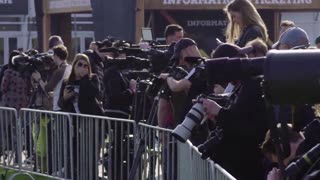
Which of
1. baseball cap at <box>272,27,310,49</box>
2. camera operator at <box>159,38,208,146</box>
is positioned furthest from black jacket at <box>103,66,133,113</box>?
baseball cap at <box>272,27,310,49</box>

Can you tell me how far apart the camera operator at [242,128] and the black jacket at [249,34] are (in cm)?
173

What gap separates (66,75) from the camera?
11.6m

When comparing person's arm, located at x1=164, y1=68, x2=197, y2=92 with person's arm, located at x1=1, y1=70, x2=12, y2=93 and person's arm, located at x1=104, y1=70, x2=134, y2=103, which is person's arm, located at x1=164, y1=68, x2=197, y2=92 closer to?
person's arm, located at x1=104, y1=70, x2=134, y2=103

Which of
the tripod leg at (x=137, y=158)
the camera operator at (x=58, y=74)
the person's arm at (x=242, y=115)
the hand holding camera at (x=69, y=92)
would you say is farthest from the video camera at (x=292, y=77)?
the camera operator at (x=58, y=74)

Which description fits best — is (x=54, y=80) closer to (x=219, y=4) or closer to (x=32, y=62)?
(x=32, y=62)

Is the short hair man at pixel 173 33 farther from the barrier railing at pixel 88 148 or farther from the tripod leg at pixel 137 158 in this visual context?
the tripod leg at pixel 137 158

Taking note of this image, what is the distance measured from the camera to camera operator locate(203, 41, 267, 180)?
536 centimetres

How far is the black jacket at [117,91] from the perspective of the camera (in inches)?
406

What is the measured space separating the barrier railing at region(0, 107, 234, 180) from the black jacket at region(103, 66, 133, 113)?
516 mm

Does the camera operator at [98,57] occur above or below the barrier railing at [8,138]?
above

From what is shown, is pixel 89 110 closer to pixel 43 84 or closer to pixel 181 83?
pixel 43 84

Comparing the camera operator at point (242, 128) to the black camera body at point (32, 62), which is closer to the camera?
the camera operator at point (242, 128)

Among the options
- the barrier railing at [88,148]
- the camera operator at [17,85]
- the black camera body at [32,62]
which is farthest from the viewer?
the camera operator at [17,85]

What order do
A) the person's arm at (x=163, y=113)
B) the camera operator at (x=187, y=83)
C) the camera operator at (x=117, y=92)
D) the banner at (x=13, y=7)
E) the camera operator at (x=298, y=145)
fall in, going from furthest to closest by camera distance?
1. the banner at (x=13, y=7)
2. the camera operator at (x=117, y=92)
3. the person's arm at (x=163, y=113)
4. the camera operator at (x=187, y=83)
5. the camera operator at (x=298, y=145)
